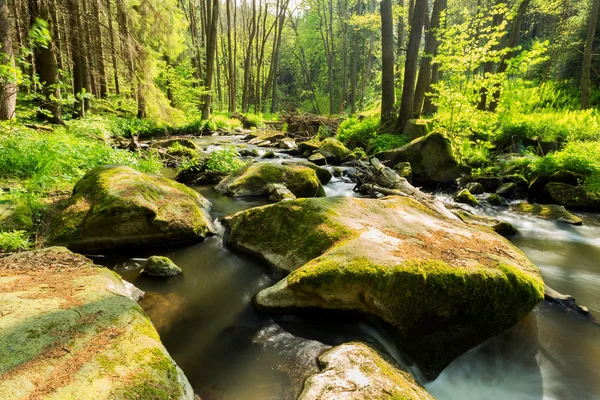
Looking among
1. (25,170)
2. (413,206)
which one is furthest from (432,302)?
(25,170)

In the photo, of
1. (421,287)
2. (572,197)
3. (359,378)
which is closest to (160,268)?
(359,378)

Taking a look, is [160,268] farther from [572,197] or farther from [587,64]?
[587,64]

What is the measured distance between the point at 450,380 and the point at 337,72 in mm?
47298

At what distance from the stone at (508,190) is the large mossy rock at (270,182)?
4.79 m

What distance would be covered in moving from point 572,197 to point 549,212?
1.16 meters

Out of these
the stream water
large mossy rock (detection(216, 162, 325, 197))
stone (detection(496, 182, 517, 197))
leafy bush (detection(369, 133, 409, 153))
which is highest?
leafy bush (detection(369, 133, 409, 153))

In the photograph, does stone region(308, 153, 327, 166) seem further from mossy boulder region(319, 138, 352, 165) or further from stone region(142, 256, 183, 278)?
stone region(142, 256, 183, 278)

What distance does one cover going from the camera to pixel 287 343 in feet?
9.30

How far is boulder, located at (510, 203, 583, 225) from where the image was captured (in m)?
6.66

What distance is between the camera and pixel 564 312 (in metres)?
3.64

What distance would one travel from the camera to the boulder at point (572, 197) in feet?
24.1

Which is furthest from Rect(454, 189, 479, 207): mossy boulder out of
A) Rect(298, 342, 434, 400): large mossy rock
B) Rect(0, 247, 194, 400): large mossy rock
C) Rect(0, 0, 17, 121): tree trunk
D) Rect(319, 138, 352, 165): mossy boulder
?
Rect(0, 0, 17, 121): tree trunk

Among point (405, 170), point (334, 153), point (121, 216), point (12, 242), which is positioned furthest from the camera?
point (334, 153)

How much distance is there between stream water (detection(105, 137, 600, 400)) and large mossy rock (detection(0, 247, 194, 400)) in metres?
0.54
